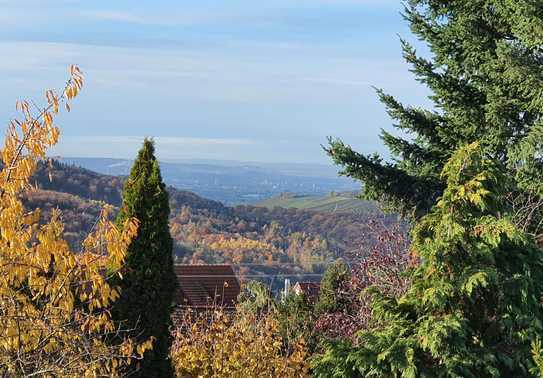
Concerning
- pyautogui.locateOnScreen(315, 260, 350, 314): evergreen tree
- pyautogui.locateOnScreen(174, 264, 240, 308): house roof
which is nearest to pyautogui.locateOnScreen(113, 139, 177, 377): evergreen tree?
pyautogui.locateOnScreen(315, 260, 350, 314): evergreen tree

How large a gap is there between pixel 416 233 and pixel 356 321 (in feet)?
15.0

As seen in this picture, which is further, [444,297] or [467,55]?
[467,55]

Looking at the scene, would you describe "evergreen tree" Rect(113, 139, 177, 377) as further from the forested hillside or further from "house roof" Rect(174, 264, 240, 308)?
the forested hillside

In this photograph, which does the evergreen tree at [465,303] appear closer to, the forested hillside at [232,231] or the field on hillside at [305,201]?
the forested hillside at [232,231]

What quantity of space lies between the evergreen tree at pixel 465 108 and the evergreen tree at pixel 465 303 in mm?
5505

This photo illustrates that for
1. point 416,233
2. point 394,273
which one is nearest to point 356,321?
point 394,273

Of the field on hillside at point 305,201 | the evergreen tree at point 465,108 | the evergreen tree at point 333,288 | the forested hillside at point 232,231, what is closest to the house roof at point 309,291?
the evergreen tree at point 333,288

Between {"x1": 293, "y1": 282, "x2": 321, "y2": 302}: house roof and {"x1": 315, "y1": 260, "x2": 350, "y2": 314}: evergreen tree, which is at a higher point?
{"x1": 315, "y1": 260, "x2": 350, "y2": 314}: evergreen tree

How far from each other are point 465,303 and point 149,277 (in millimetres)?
4288

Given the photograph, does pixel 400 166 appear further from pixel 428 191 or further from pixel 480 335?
pixel 480 335

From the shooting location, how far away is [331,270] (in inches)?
632

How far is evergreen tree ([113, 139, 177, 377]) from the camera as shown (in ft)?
33.9

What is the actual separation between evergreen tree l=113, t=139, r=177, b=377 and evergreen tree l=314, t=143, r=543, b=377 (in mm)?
3238

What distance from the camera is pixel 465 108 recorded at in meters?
14.4
